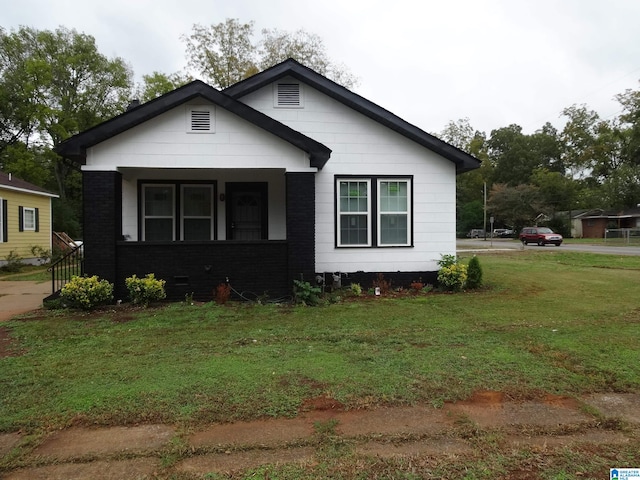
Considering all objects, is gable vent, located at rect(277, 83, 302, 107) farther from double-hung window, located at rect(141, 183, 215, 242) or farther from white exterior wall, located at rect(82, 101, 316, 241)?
double-hung window, located at rect(141, 183, 215, 242)

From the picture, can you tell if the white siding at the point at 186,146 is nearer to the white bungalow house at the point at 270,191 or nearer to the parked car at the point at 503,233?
the white bungalow house at the point at 270,191

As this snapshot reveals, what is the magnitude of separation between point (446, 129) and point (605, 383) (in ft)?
246

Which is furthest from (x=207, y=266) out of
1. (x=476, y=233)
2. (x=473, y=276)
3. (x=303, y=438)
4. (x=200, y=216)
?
(x=476, y=233)

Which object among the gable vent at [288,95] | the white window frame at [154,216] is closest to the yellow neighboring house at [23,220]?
the white window frame at [154,216]

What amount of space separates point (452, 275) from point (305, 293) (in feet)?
12.1

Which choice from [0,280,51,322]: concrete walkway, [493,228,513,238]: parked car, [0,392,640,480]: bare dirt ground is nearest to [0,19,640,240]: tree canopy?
[493,228,513,238]: parked car

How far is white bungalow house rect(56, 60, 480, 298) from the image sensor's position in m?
8.40

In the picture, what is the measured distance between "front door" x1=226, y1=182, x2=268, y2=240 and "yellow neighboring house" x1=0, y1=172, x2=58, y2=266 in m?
10.7

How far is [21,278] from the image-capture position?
1418 centimetres

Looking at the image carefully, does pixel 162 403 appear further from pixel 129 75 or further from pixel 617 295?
pixel 129 75

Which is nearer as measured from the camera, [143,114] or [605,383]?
[605,383]

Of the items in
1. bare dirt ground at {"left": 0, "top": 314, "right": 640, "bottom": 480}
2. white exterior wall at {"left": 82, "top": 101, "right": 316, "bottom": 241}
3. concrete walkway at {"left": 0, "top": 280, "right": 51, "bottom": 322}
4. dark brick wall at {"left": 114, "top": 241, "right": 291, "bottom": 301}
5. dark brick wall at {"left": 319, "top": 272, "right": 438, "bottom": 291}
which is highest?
white exterior wall at {"left": 82, "top": 101, "right": 316, "bottom": 241}

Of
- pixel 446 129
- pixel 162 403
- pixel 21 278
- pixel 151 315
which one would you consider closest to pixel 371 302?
pixel 151 315

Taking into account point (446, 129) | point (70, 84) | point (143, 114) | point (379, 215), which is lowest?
point (379, 215)
